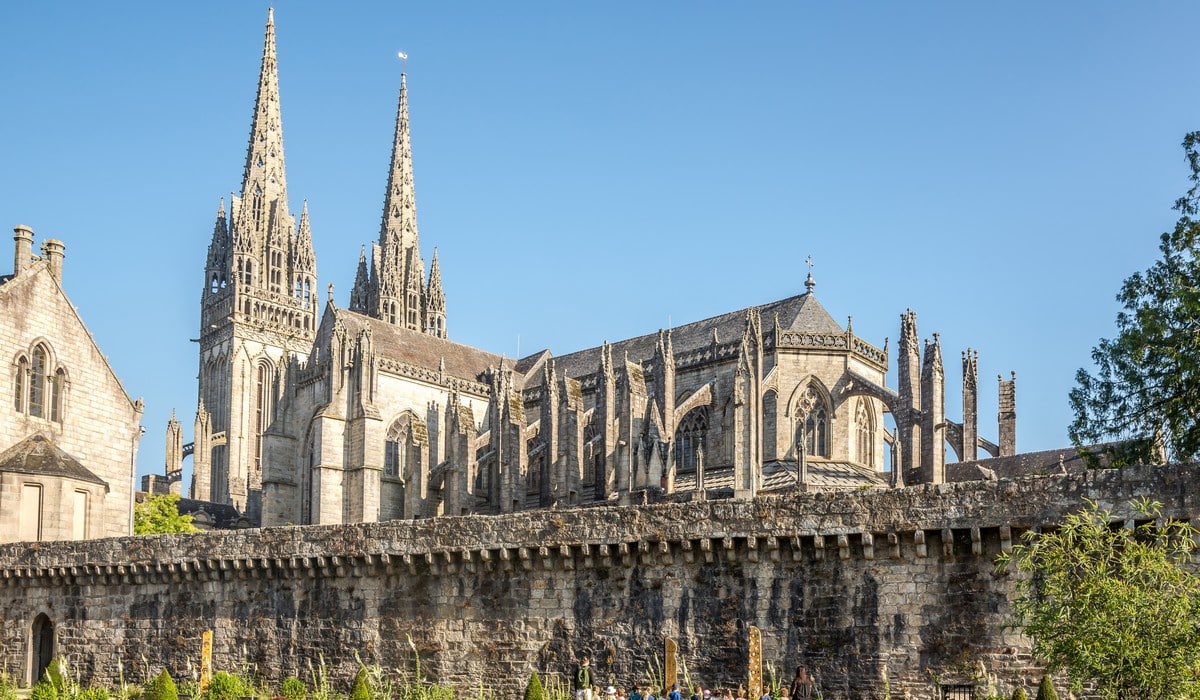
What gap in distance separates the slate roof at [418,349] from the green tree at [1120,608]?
38.0 meters

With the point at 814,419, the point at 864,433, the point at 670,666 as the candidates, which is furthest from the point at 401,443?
the point at 670,666

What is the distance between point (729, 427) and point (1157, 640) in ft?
97.0

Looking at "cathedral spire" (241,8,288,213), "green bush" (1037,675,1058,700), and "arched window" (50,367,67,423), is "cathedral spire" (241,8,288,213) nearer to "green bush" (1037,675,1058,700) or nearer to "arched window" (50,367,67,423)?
"arched window" (50,367,67,423)

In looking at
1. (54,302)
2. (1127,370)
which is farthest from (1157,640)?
(54,302)

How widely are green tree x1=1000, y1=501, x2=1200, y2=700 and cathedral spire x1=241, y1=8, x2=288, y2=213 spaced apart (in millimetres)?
76592

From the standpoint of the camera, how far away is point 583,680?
20219mm

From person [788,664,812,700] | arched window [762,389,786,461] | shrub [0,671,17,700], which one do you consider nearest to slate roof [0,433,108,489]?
shrub [0,671,17,700]

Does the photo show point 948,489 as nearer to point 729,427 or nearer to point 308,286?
point 729,427

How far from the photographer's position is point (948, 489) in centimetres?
1802

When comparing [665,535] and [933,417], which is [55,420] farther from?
[933,417]

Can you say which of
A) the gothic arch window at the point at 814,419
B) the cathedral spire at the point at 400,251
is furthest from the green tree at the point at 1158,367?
the cathedral spire at the point at 400,251

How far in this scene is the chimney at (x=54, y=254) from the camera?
3703cm

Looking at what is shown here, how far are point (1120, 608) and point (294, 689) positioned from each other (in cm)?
1440

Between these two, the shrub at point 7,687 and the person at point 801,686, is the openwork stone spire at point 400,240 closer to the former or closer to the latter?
the shrub at point 7,687
